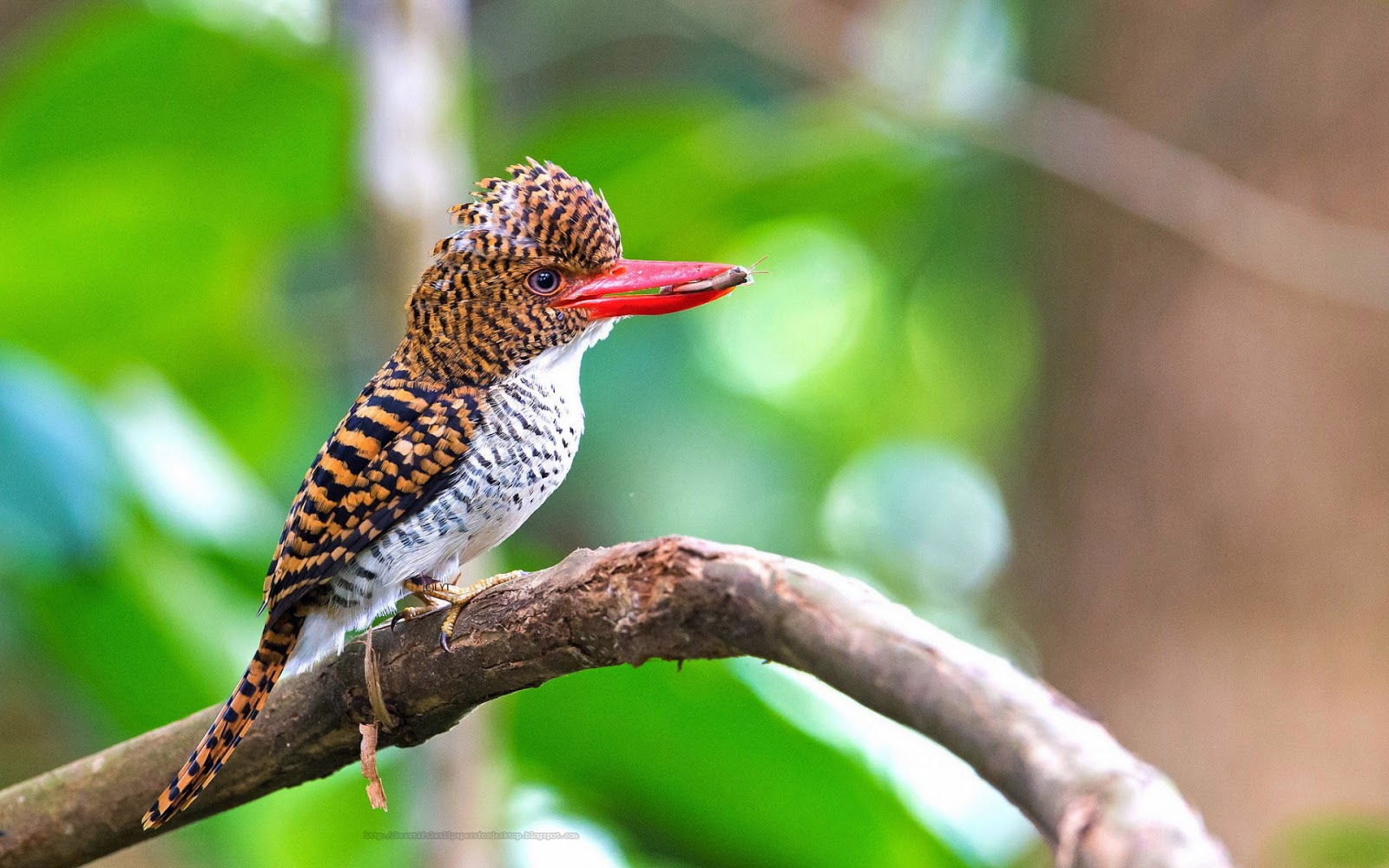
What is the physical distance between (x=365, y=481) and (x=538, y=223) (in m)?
0.49

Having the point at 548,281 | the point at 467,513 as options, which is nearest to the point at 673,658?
the point at 467,513

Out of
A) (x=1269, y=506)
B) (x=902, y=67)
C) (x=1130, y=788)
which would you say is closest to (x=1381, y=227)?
(x=1269, y=506)

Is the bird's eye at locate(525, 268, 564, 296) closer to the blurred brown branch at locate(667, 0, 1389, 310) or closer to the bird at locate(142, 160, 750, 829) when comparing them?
the bird at locate(142, 160, 750, 829)

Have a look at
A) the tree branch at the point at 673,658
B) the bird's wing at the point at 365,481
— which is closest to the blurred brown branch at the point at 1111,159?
the bird's wing at the point at 365,481

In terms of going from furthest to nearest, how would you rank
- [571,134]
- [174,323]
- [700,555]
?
1. [571,134]
2. [174,323]
3. [700,555]

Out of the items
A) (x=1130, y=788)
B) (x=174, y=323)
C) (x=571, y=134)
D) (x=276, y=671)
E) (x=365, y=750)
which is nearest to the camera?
(x=1130, y=788)

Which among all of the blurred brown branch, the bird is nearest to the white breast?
the bird

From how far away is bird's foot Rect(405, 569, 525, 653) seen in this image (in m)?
1.71

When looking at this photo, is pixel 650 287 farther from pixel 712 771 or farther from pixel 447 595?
pixel 712 771

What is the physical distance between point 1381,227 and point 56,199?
4086 mm

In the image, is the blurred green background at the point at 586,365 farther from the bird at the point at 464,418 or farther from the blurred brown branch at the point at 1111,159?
the bird at the point at 464,418

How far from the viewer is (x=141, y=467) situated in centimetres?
388

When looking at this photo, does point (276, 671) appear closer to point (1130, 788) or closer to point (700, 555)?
point (700, 555)

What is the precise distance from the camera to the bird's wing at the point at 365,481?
2.04 meters
